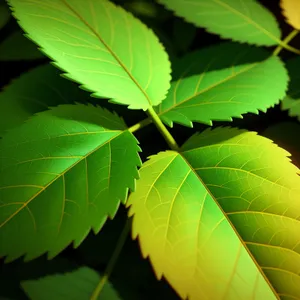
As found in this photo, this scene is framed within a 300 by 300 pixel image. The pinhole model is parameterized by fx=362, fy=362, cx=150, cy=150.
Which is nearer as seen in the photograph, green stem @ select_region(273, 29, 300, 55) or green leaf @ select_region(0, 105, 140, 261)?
green leaf @ select_region(0, 105, 140, 261)

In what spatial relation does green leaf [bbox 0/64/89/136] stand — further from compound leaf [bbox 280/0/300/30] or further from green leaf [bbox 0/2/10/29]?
compound leaf [bbox 280/0/300/30]

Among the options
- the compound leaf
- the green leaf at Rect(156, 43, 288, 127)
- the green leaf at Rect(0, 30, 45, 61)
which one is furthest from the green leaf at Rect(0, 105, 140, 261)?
the compound leaf

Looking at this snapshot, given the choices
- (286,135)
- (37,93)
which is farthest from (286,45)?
(37,93)

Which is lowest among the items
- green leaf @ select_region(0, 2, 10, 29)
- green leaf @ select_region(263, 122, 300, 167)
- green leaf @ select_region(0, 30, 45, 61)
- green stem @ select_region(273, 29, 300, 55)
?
green leaf @ select_region(263, 122, 300, 167)

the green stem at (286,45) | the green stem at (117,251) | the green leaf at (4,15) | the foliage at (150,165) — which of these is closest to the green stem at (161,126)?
the foliage at (150,165)

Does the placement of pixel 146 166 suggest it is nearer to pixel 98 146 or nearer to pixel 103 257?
pixel 98 146

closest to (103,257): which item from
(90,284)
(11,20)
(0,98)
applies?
(90,284)

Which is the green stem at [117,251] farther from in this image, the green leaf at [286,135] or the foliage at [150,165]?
the green leaf at [286,135]
